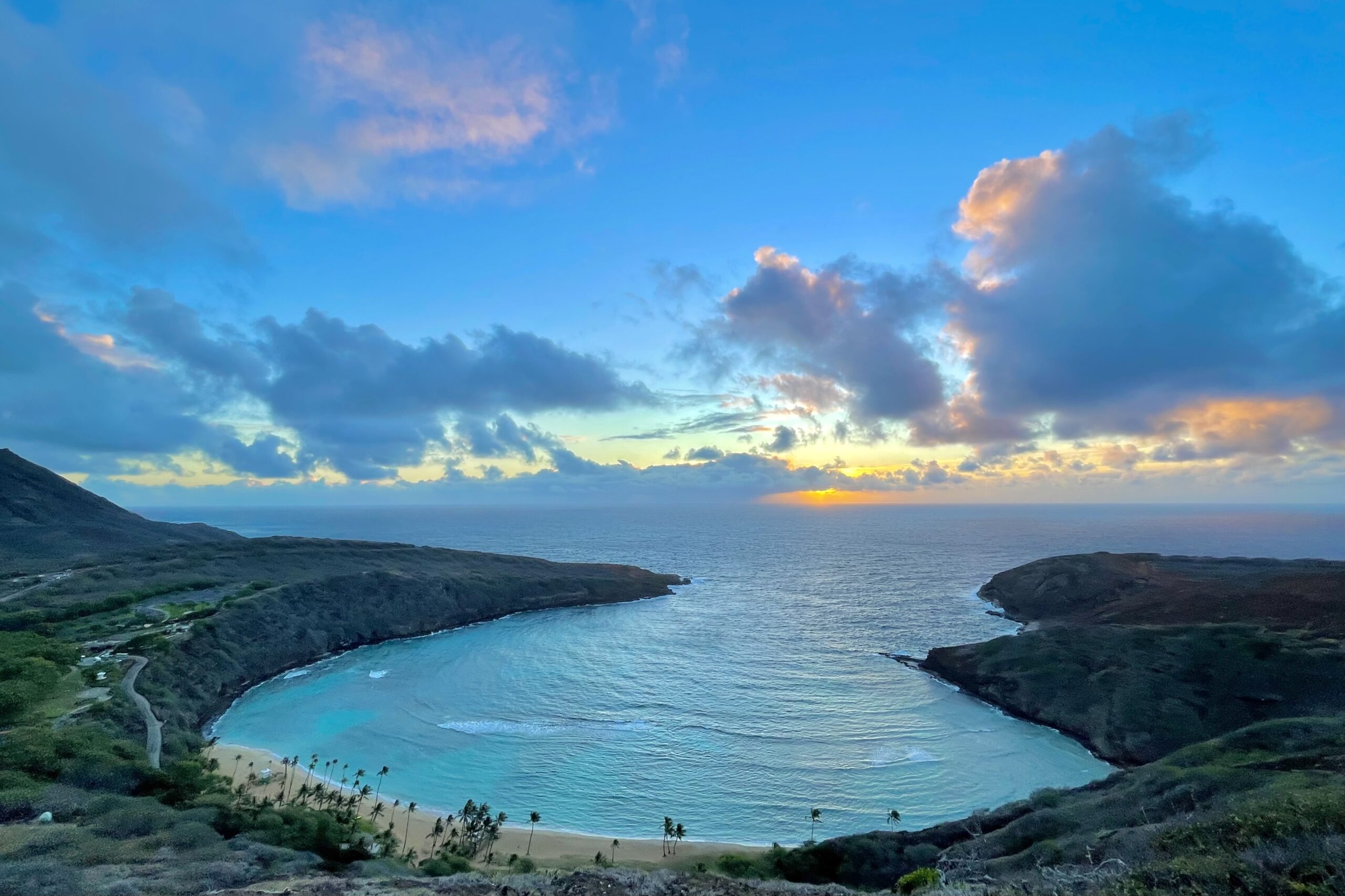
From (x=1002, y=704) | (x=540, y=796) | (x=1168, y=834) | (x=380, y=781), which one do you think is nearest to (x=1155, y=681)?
(x=1002, y=704)

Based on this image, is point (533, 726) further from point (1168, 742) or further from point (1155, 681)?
point (1155, 681)

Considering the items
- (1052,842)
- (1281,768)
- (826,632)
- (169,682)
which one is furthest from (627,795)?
(826,632)

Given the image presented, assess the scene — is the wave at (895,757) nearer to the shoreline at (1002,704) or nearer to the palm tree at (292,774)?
the shoreline at (1002,704)

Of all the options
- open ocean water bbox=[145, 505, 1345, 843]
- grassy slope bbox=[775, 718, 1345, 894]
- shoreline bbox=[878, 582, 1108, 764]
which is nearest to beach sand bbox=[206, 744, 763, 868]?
open ocean water bbox=[145, 505, 1345, 843]

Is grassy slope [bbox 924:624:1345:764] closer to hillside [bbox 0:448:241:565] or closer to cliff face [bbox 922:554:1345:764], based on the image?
cliff face [bbox 922:554:1345:764]

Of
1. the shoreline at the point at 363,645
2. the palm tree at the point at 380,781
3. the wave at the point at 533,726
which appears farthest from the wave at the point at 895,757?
the shoreline at the point at 363,645

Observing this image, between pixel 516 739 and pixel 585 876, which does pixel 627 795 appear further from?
pixel 585 876
